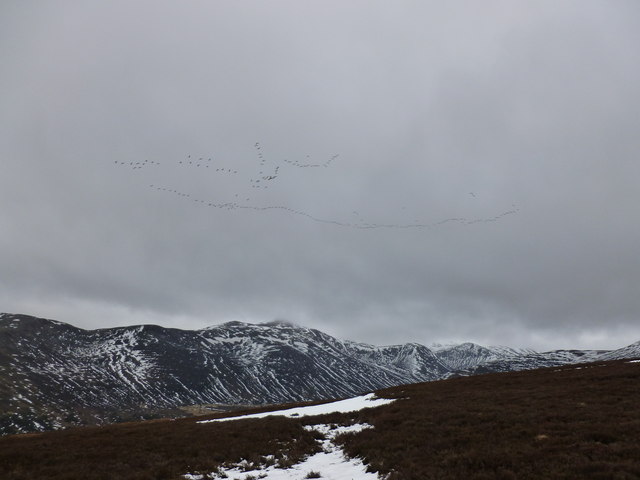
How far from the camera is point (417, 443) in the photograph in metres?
19.6

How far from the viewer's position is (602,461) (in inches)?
532

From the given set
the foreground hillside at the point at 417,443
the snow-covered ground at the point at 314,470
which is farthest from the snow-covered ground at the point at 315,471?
the foreground hillside at the point at 417,443

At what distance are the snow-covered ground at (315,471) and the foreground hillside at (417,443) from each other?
136 mm

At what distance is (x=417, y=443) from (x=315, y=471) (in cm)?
520

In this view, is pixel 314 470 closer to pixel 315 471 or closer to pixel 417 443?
pixel 315 471

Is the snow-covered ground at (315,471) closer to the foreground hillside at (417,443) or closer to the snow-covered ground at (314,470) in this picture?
the snow-covered ground at (314,470)

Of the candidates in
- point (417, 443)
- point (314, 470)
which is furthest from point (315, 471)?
point (417, 443)

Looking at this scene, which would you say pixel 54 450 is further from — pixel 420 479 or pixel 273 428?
pixel 420 479

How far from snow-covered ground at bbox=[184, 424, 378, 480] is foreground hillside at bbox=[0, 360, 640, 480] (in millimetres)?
136

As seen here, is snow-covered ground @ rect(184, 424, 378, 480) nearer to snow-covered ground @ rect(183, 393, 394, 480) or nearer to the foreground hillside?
snow-covered ground @ rect(183, 393, 394, 480)

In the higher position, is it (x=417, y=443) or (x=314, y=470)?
(x=417, y=443)

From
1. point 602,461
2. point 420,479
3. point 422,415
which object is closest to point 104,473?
point 420,479

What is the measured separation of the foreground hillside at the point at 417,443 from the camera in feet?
48.2

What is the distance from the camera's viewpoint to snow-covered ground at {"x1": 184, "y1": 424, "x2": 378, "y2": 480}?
54.4 ft
